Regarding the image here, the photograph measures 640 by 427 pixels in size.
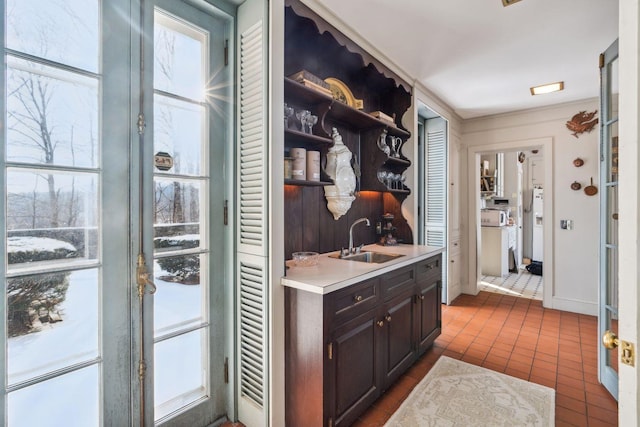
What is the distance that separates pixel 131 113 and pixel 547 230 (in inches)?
189

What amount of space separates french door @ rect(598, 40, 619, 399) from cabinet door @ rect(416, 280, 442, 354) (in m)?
1.16

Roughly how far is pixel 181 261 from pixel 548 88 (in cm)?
412

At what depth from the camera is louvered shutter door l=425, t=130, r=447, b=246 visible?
4.09 m

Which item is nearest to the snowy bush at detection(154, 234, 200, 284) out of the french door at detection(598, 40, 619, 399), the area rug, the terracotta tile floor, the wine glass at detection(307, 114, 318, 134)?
the wine glass at detection(307, 114, 318, 134)

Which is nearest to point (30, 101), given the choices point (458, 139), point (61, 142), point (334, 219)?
point (61, 142)

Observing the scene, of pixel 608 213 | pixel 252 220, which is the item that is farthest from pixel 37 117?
pixel 608 213

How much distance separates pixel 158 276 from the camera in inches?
62.2

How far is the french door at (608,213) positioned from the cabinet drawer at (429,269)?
1154 millimetres

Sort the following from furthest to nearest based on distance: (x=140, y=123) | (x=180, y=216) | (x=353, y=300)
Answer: (x=353, y=300), (x=180, y=216), (x=140, y=123)

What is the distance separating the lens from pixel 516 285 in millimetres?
5152

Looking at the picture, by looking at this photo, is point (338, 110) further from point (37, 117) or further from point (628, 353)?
point (628, 353)

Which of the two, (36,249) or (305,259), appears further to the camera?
(305,259)

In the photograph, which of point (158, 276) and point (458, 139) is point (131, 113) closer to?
point (158, 276)

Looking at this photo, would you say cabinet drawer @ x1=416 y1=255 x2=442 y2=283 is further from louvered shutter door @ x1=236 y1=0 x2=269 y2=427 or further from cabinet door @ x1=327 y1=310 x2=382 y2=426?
louvered shutter door @ x1=236 y1=0 x2=269 y2=427
